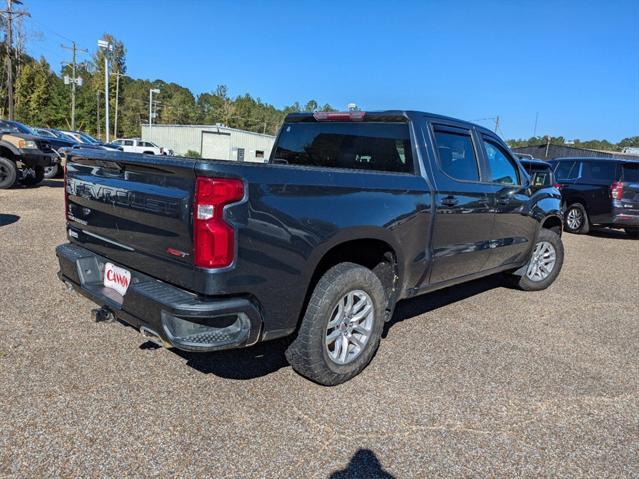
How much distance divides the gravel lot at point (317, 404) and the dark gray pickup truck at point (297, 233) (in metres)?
0.40

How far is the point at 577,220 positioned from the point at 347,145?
387 inches

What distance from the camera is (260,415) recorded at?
2750mm

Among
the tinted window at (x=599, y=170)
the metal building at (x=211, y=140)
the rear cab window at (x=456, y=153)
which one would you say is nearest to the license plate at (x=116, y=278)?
the rear cab window at (x=456, y=153)

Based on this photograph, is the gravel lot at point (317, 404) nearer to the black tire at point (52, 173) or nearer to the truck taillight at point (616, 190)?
the truck taillight at point (616, 190)

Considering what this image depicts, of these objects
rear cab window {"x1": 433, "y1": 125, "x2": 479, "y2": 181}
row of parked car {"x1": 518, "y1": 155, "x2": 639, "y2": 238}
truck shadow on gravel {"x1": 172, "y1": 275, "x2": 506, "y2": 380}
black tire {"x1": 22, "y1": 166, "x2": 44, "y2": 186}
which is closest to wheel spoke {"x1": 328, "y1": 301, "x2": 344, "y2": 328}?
truck shadow on gravel {"x1": 172, "y1": 275, "x2": 506, "y2": 380}

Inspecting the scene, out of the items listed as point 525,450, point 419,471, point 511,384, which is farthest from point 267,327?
point 511,384

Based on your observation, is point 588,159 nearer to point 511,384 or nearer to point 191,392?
point 511,384

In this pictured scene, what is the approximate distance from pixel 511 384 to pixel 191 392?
225 cm

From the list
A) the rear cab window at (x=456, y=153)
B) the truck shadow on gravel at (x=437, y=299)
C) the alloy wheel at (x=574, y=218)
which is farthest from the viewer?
the alloy wheel at (x=574, y=218)

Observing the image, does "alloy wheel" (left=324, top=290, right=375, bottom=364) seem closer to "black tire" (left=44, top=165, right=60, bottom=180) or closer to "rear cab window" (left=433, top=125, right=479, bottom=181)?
"rear cab window" (left=433, top=125, right=479, bottom=181)

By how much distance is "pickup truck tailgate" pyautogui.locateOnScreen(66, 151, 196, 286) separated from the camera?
2.45 m

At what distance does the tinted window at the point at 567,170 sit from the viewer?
11.6 m

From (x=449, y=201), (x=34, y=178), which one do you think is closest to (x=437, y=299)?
(x=449, y=201)

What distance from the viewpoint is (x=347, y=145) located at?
4078 mm
